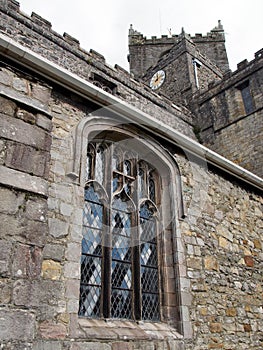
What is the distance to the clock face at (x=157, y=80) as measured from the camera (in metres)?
17.0

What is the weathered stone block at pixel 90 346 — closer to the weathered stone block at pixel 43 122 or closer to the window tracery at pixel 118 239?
the window tracery at pixel 118 239

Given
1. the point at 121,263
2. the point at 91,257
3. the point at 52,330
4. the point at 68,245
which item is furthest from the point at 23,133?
the point at 121,263

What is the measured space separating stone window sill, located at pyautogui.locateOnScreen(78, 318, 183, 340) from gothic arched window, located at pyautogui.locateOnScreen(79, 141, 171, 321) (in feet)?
0.35

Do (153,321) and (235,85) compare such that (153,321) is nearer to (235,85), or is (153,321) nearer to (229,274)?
(229,274)

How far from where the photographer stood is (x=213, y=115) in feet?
42.2

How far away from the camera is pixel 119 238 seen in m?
4.60

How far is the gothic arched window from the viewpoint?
4.11 m

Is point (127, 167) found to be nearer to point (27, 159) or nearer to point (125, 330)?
point (125, 330)

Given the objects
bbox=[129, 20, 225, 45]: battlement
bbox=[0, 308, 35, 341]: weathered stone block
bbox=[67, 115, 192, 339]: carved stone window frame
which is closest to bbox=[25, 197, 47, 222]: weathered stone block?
bbox=[0, 308, 35, 341]: weathered stone block

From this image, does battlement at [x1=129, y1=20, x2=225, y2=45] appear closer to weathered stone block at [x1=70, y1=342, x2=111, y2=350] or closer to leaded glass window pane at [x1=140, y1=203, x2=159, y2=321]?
leaded glass window pane at [x1=140, y1=203, x2=159, y2=321]

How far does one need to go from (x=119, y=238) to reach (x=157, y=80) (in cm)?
1387

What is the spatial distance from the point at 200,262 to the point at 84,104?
2.73 meters

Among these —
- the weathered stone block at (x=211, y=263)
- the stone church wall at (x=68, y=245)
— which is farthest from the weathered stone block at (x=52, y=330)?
the weathered stone block at (x=211, y=263)

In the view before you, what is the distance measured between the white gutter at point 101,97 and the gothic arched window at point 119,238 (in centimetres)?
53
